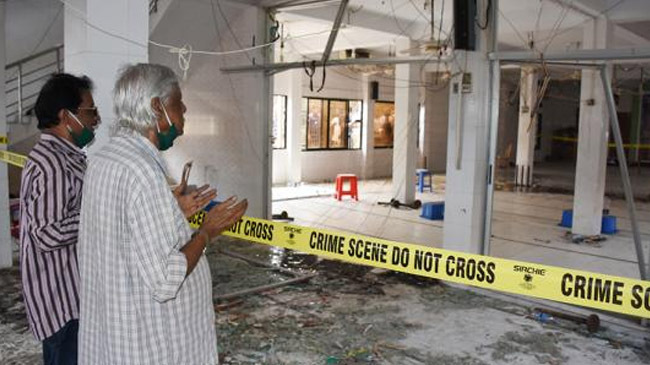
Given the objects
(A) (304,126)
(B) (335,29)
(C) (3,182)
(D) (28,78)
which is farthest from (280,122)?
(C) (3,182)

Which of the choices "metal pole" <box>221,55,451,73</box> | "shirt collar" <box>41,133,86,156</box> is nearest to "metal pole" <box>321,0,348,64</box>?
"metal pole" <box>221,55,451,73</box>

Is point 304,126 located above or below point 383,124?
below

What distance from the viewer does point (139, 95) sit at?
5.13 feet

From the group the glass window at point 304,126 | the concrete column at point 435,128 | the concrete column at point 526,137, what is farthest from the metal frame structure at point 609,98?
the concrete column at point 435,128

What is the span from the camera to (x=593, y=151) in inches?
305

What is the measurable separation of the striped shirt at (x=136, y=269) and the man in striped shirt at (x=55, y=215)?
382 mm

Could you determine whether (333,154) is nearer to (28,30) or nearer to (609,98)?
(28,30)

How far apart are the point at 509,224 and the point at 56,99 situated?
7.76 m

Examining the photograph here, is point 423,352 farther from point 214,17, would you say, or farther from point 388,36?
point 388,36

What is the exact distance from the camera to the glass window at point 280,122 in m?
13.1

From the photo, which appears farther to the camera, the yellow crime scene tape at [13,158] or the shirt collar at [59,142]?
the yellow crime scene tape at [13,158]

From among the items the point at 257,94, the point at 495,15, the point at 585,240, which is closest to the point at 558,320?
the point at 495,15

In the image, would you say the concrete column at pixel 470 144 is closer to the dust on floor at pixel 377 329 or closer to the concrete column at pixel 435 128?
the dust on floor at pixel 377 329

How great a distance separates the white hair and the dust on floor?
2.30m
